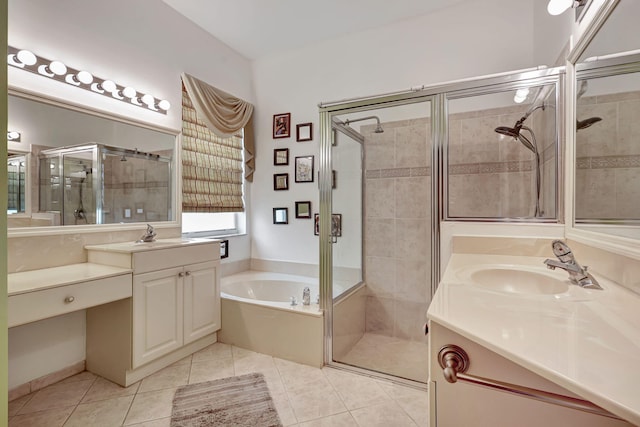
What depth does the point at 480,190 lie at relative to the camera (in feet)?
6.93

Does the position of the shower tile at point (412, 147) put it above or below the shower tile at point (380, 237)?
above

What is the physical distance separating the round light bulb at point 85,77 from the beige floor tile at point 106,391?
6.44 feet

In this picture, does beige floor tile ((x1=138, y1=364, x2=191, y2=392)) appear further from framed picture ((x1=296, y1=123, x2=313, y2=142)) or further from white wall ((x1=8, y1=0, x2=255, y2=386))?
framed picture ((x1=296, y1=123, x2=313, y2=142))

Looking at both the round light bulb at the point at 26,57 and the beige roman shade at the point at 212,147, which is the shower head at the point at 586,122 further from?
the round light bulb at the point at 26,57

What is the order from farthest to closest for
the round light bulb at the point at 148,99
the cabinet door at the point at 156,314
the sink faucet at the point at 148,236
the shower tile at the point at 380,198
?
the shower tile at the point at 380,198 < the round light bulb at the point at 148,99 < the sink faucet at the point at 148,236 < the cabinet door at the point at 156,314

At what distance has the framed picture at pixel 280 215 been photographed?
318 cm

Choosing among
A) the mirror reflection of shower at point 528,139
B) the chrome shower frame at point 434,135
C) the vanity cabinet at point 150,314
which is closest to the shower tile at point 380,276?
the chrome shower frame at point 434,135

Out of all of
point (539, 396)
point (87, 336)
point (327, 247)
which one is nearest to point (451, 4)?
point (327, 247)

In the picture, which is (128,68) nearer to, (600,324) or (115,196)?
(115,196)

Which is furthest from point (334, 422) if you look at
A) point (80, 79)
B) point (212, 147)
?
point (80, 79)

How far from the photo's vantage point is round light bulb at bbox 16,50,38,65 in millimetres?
1693

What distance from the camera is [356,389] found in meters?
1.83

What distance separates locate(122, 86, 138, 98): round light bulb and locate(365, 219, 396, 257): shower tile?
2134 millimetres

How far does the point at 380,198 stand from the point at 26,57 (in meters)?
2.54
